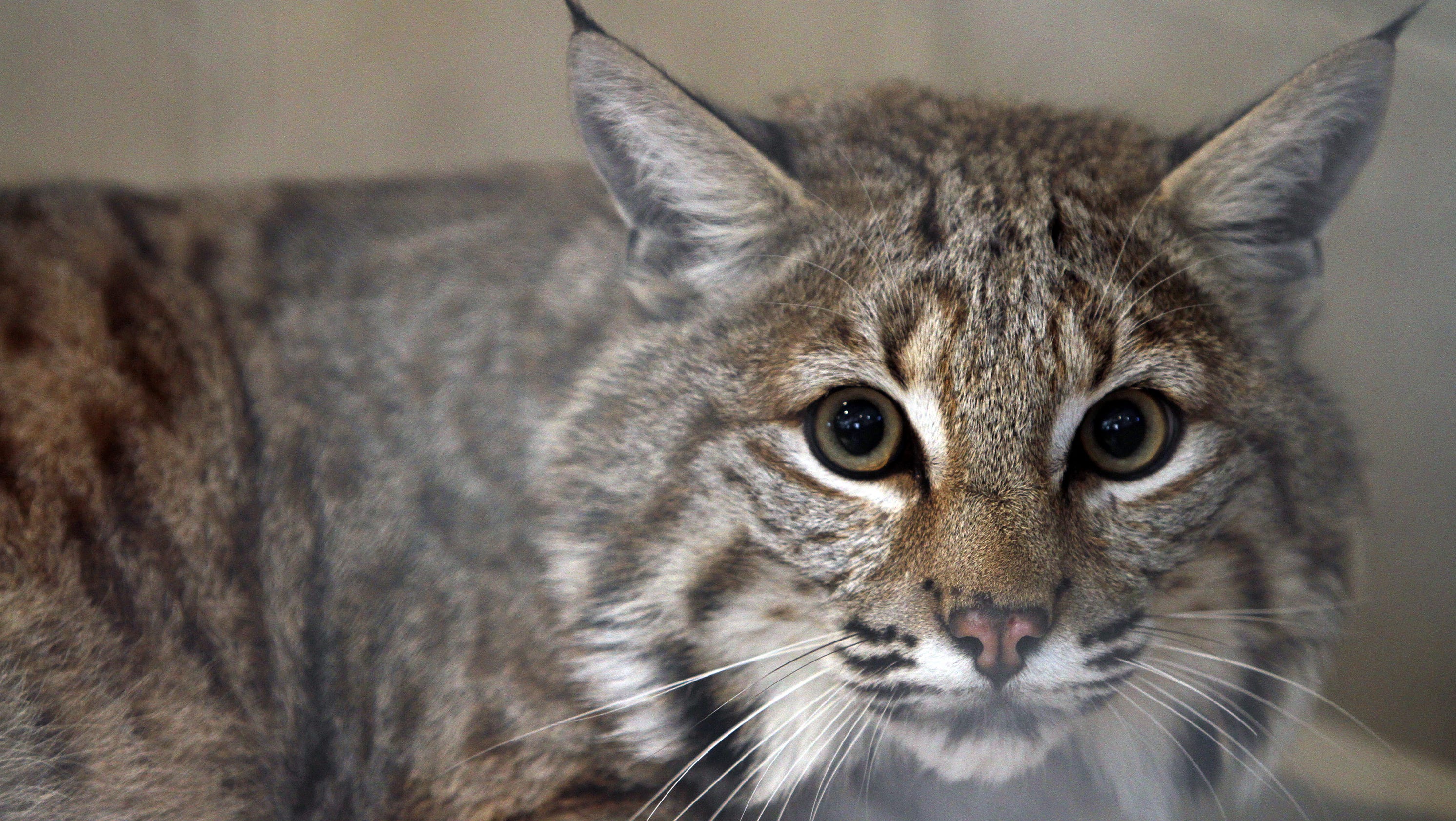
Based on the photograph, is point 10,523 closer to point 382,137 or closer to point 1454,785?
point 382,137

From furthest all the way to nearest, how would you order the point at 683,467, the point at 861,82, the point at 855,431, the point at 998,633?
the point at 861,82 → the point at 683,467 → the point at 855,431 → the point at 998,633

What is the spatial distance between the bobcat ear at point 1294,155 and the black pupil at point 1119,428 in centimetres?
24

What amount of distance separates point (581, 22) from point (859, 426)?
51cm

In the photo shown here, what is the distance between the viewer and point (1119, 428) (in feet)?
4.11

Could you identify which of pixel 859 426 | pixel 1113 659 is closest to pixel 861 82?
pixel 859 426

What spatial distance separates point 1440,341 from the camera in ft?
4.37

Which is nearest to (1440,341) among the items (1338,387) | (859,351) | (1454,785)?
(1338,387)

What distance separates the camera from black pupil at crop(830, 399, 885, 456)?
4.09ft

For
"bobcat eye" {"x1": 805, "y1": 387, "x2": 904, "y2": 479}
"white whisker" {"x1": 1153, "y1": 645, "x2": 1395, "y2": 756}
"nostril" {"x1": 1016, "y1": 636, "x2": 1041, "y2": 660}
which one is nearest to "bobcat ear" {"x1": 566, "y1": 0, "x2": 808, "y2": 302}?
"bobcat eye" {"x1": 805, "y1": 387, "x2": 904, "y2": 479}

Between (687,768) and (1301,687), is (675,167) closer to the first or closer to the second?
(687,768)

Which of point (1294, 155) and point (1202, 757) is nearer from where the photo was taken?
point (1294, 155)

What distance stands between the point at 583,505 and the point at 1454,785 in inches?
41.9

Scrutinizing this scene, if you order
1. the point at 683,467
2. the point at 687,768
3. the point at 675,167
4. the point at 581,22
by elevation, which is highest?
the point at 581,22

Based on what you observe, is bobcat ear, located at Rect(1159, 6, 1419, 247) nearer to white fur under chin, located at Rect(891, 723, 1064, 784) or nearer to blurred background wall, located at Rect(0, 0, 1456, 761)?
blurred background wall, located at Rect(0, 0, 1456, 761)
